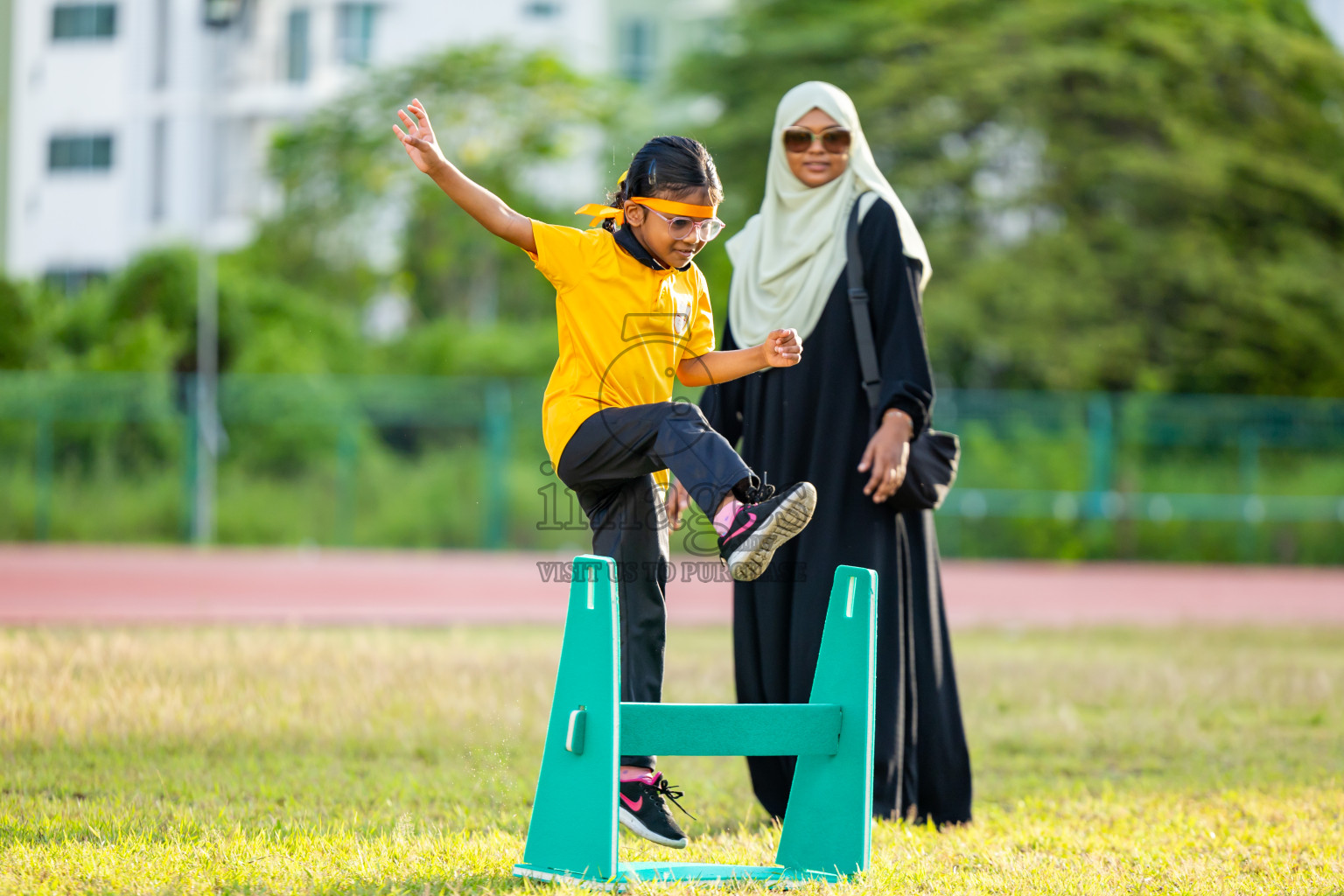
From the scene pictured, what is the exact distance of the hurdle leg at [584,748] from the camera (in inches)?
115

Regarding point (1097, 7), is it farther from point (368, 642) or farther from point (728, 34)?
point (368, 642)

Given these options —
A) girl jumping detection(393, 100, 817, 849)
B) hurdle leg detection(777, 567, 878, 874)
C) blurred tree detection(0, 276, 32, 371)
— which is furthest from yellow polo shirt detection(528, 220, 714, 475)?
blurred tree detection(0, 276, 32, 371)

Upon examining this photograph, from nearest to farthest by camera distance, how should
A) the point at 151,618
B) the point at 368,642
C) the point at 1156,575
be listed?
the point at 368,642 → the point at 151,618 → the point at 1156,575

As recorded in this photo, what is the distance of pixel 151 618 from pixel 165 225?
2004 centimetres

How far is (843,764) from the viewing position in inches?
125

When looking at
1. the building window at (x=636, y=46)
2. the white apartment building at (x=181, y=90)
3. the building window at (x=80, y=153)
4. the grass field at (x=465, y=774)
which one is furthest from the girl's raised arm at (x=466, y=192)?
the building window at (x=636, y=46)

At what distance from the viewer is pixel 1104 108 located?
59.9 ft

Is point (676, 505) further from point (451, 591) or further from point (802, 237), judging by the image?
point (451, 591)

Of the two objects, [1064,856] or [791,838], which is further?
[1064,856]

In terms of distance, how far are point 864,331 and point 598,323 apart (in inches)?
A: 41.6

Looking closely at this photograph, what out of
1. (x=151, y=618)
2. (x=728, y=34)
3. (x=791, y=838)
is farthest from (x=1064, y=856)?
(x=728, y=34)

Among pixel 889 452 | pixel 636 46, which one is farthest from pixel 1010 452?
pixel 636 46

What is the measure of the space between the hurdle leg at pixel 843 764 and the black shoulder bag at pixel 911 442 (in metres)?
0.75

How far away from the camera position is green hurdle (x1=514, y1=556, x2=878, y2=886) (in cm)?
294
